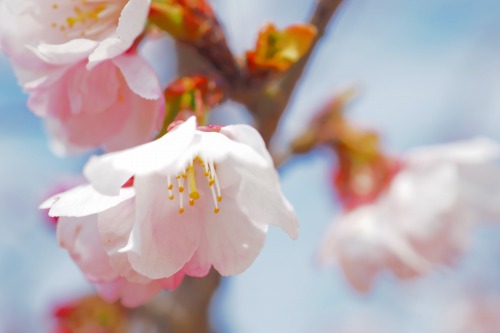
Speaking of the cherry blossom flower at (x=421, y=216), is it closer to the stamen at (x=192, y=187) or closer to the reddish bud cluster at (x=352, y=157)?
the reddish bud cluster at (x=352, y=157)

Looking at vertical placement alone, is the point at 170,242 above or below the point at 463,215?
above

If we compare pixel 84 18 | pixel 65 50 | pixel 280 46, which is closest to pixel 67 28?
pixel 84 18

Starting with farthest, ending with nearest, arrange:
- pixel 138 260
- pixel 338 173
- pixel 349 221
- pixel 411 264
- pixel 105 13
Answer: pixel 338 173, pixel 349 221, pixel 411 264, pixel 105 13, pixel 138 260

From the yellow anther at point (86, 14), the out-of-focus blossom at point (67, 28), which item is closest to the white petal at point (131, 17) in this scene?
the out-of-focus blossom at point (67, 28)

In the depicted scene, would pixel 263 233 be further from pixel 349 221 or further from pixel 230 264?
pixel 349 221

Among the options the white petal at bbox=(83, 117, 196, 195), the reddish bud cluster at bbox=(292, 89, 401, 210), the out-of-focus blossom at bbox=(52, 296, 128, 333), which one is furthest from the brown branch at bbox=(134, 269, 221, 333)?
the white petal at bbox=(83, 117, 196, 195)

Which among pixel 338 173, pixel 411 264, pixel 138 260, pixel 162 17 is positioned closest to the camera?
pixel 138 260

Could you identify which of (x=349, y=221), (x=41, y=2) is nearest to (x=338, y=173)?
(x=349, y=221)

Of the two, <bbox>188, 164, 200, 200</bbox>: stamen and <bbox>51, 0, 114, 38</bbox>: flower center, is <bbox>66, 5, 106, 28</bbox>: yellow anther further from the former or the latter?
<bbox>188, 164, 200, 200</bbox>: stamen
